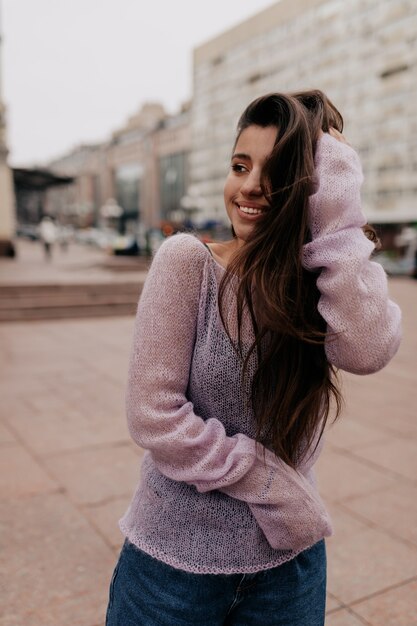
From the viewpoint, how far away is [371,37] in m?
54.8

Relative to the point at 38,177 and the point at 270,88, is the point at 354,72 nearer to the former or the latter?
the point at 270,88

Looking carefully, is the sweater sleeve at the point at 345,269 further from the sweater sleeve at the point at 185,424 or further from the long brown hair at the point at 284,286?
the sweater sleeve at the point at 185,424

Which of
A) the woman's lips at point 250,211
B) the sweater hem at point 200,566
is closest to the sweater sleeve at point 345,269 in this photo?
the woman's lips at point 250,211

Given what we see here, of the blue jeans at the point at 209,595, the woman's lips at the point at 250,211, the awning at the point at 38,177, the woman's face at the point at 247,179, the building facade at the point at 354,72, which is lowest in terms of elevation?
the blue jeans at the point at 209,595

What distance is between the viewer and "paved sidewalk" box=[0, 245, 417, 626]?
256cm

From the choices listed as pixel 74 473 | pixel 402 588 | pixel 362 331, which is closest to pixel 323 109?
pixel 362 331

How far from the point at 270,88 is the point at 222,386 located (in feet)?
80.3

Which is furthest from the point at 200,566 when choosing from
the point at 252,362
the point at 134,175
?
the point at 134,175

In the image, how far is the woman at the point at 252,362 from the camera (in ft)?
3.91

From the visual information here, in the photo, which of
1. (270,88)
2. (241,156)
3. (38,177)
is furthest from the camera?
(38,177)

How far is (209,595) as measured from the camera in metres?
1.23

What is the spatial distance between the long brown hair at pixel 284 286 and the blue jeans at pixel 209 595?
0.26m

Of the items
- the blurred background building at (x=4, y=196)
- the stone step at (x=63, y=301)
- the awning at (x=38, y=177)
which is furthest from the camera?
the awning at (x=38, y=177)

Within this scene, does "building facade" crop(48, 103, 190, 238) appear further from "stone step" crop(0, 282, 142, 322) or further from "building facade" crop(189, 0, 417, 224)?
"stone step" crop(0, 282, 142, 322)
